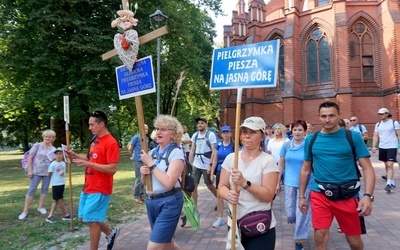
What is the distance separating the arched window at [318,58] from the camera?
27.7 metres

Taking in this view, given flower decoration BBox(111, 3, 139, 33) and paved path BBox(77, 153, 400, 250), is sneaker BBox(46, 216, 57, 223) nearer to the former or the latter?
paved path BBox(77, 153, 400, 250)

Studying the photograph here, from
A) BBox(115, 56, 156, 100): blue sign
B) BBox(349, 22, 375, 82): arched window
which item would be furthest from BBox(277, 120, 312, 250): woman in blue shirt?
BBox(349, 22, 375, 82): arched window

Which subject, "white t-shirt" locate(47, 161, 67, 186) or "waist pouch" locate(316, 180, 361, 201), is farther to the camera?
"white t-shirt" locate(47, 161, 67, 186)

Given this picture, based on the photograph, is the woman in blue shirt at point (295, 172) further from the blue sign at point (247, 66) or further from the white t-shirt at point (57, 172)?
the white t-shirt at point (57, 172)

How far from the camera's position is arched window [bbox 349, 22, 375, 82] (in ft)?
89.3

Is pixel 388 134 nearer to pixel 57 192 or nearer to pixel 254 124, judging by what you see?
pixel 254 124

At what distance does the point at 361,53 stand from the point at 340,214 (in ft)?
90.2

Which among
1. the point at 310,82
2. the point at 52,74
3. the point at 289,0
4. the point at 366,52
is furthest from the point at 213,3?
the point at 52,74

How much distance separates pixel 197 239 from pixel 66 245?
208 cm

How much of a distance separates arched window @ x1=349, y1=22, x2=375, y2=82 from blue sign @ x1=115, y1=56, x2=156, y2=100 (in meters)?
27.4

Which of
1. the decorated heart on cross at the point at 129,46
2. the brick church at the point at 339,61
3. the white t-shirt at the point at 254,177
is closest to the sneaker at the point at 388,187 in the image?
the white t-shirt at the point at 254,177

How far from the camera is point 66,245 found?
5168 mm

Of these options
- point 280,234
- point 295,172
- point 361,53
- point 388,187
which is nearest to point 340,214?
point 295,172

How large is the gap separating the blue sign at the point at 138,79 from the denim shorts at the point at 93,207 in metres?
1.34
